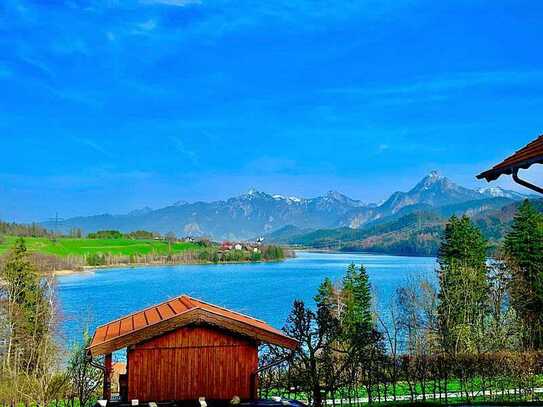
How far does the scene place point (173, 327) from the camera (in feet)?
Answer: 28.7

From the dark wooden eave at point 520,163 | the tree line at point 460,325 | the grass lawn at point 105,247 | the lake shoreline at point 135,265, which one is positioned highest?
the grass lawn at point 105,247

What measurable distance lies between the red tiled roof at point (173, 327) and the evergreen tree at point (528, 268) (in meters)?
17.3

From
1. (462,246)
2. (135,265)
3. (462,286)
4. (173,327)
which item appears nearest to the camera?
(173,327)

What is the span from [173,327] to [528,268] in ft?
69.5

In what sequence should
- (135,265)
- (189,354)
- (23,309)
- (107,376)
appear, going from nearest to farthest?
(189,354)
(107,376)
(23,309)
(135,265)

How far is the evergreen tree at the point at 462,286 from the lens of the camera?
78.6 ft

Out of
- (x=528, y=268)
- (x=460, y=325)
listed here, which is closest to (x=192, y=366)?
(x=460, y=325)

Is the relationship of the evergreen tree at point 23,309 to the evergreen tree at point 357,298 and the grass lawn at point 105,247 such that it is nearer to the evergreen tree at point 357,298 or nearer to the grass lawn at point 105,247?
the evergreen tree at point 357,298

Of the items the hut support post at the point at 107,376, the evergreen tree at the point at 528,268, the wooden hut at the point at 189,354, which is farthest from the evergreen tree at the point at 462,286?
the hut support post at the point at 107,376

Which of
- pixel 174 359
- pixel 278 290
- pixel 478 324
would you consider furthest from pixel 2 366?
pixel 278 290

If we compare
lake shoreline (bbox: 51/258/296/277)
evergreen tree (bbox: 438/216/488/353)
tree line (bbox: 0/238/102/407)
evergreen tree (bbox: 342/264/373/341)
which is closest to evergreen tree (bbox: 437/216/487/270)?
evergreen tree (bbox: 438/216/488/353)

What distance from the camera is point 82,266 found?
103500mm

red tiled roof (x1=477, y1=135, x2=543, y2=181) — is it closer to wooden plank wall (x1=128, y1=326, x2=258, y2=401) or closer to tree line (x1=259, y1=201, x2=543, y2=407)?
wooden plank wall (x1=128, y1=326, x2=258, y2=401)

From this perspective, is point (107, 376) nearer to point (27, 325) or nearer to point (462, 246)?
point (27, 325)
